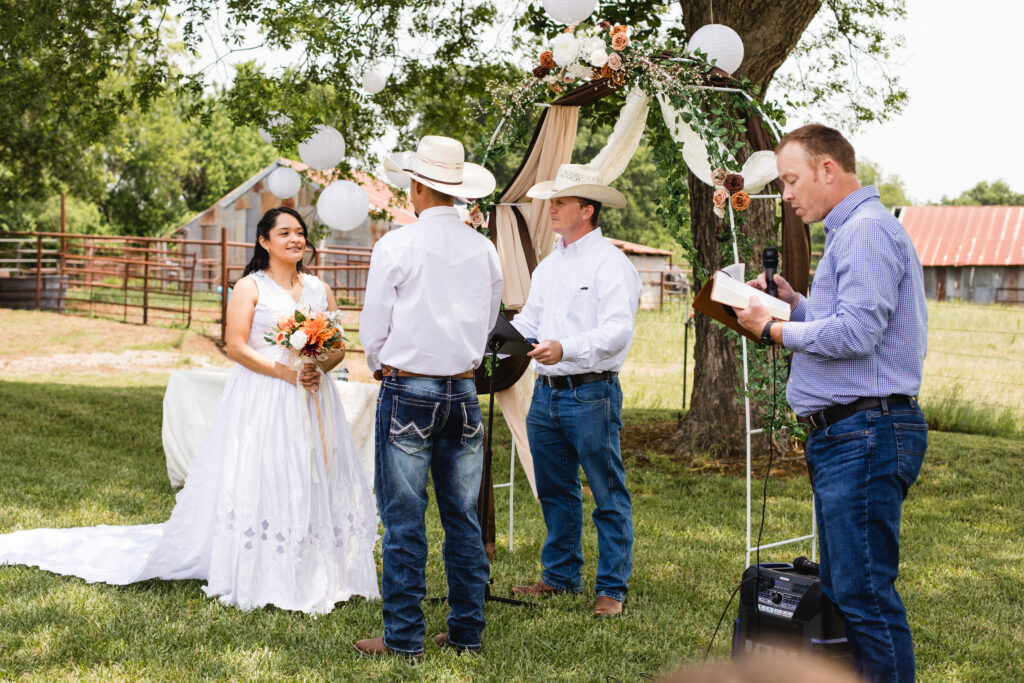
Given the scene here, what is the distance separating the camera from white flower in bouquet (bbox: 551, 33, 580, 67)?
5605 millimetres

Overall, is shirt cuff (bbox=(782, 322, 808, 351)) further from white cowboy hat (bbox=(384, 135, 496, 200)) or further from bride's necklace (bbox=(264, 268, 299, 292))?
bride's necklace (bbox=(264, 268, 299, 292))

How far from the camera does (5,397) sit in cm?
1141

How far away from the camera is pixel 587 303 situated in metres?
4.87

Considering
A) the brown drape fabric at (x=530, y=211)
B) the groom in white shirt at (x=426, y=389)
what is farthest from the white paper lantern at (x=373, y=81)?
the groom in white shirt at (x=426, y=389)

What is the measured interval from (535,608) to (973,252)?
4462 cm

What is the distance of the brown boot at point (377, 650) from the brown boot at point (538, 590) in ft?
3.81

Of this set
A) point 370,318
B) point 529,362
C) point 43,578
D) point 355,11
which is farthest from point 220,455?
point 355,11

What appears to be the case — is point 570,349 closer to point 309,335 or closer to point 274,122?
point 309,335

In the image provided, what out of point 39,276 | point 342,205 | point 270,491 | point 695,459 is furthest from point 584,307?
point 39,276

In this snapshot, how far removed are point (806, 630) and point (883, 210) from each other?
1430 millimetres

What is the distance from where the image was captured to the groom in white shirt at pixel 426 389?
390 cm

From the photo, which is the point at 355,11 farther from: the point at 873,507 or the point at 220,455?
the point at 873,507

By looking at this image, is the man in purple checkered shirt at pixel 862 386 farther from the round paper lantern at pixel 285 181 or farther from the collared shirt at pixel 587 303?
the round paper lantern at pixel 285 181

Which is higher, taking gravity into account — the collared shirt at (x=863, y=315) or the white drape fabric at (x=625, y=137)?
the white drape fabric at (x=625, y=137)
